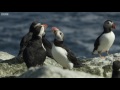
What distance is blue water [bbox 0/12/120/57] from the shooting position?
2078 inches

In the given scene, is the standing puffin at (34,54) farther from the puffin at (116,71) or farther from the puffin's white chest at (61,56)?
the puffin at (116,71)

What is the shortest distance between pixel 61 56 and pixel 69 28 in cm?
4864

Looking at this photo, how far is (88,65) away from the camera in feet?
58.5

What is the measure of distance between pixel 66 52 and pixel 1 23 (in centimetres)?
5115

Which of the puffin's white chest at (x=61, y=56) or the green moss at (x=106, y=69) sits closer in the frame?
the green moss at (x=106, y=69)

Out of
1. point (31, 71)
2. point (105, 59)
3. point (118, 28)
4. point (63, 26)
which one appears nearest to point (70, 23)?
point (63, 26)

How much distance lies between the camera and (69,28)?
6644 cm

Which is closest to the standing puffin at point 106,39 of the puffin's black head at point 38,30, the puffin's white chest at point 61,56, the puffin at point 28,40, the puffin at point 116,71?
the puffin at point 28,40

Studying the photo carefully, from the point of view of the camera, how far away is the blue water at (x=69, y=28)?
173 feet

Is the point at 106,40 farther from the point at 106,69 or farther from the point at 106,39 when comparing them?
the point at 106,69

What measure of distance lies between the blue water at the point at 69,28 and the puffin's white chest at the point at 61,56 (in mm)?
26653

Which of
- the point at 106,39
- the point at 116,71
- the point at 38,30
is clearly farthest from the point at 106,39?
the point at 116,71

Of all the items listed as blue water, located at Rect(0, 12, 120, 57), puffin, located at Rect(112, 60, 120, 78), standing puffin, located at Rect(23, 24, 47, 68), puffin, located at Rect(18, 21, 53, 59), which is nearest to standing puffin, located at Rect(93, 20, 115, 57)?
puffin, located at Rect(18, 21, 53, 59)

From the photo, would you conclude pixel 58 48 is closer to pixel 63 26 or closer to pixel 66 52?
pixel 66 52
